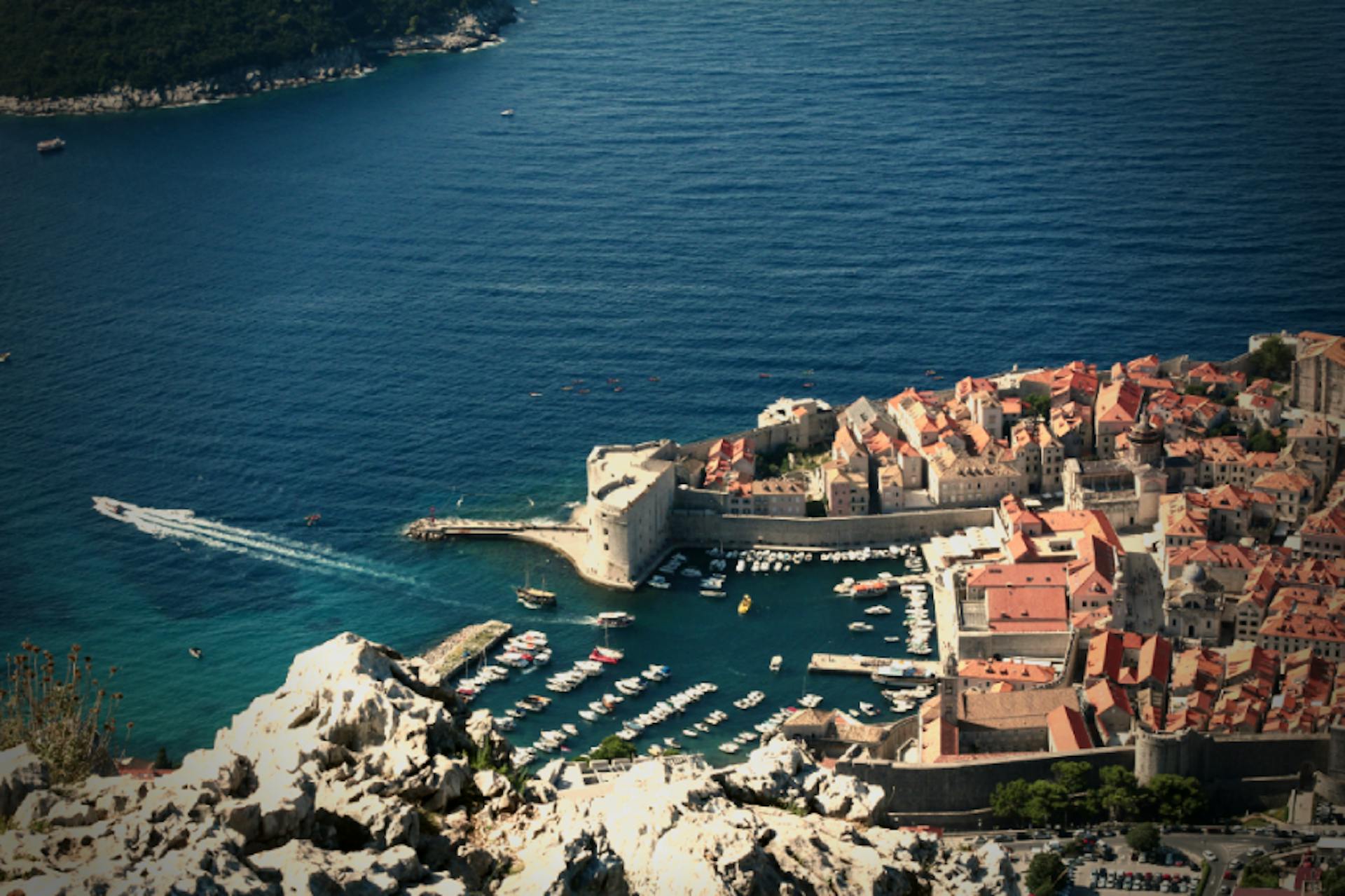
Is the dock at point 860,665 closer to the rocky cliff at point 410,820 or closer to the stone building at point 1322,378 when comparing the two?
the stone building at point 1322,378

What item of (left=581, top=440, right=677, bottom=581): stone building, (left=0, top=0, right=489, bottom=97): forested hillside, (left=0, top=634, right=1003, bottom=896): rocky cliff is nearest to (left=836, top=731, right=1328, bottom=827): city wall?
(left=581, top=440, right=677, bottom=581): stone building

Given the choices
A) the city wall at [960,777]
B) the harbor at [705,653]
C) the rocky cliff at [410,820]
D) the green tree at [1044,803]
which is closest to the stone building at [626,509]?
the harbor at [705,653]

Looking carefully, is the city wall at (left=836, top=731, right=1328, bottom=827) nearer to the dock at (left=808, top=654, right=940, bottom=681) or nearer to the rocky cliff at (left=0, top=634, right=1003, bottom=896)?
the dock at (left=808, top=654, right=940, bottom=681)

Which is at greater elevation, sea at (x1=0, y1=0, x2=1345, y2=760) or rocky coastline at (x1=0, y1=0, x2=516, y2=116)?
rocky coastline at (x1=0, y1=0, x2=516, y2=116)

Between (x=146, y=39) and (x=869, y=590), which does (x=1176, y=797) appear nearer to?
(x=869, y=590)

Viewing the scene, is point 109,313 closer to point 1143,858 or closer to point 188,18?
point 188,18

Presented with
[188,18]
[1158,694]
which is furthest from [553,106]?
[1158,694]

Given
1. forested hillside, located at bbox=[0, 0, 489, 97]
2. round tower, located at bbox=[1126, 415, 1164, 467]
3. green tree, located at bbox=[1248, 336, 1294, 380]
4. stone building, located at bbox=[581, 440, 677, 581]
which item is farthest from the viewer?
forested hillside, located at bbox=[0, 0, 489, 97]
